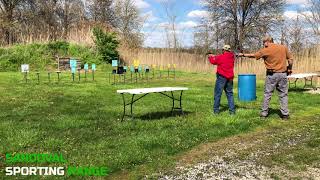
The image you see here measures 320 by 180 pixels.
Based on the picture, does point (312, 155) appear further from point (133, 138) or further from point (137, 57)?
point (137, 57)

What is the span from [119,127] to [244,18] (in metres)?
32.0

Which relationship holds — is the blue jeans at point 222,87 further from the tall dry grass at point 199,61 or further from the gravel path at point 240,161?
the tall dry grass at point 199,61

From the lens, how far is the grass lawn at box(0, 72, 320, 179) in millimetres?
6484

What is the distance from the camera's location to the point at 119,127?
8695 millimetres

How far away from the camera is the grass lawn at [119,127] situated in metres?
6.48

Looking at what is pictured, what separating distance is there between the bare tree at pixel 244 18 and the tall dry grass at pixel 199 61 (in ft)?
23.5

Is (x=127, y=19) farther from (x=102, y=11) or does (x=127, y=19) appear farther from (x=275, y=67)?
(x=275, y=67)

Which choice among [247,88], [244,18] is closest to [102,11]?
[244,18]

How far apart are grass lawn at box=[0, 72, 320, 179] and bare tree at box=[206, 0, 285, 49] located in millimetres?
24057

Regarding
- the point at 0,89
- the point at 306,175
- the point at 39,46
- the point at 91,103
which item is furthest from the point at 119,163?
the point at 39,46

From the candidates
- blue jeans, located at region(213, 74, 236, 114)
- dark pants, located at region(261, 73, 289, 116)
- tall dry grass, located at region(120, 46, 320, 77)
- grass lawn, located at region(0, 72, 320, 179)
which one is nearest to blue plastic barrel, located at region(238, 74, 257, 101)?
grass lawn, located at region(0, 72, 320, 179)

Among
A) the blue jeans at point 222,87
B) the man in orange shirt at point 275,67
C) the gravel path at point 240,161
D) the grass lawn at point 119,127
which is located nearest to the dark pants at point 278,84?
the man in orange shirt at point 275,67

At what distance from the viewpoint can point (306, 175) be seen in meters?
5.76

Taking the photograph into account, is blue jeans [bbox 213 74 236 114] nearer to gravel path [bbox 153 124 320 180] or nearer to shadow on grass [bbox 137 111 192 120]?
shadow on grass [bbox 137 111 192 120]
